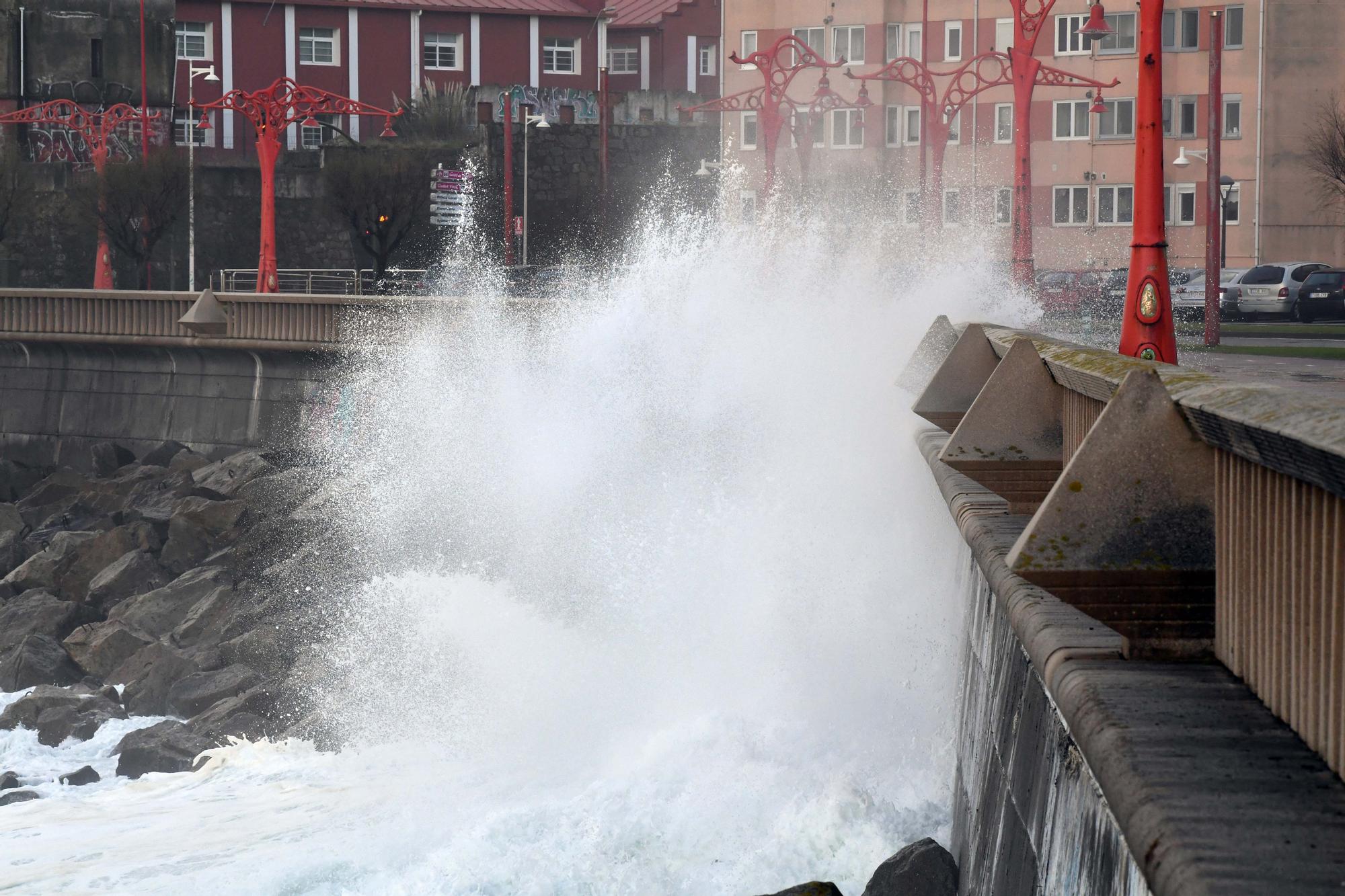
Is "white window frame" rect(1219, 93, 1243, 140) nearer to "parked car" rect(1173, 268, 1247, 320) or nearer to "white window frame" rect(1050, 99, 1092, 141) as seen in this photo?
"white window frame" rect(1050, 99, 1092, 141)

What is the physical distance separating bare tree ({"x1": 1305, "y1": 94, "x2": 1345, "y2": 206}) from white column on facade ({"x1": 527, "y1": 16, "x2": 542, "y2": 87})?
27.9m

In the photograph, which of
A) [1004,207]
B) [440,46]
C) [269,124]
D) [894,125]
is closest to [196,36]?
[440,46]

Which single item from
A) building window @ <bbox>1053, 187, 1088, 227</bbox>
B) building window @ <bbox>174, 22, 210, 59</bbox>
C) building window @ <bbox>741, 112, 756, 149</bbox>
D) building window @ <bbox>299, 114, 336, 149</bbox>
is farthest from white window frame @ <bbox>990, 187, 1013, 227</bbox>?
building window @ <bbox>174, 22, 210, 59</bbox>

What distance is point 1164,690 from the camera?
3.77m

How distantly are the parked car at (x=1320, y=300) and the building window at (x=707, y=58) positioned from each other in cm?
3460

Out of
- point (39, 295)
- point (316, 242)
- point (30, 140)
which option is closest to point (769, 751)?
point (39, 295)

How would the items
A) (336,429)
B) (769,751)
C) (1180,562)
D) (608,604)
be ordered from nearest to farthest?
(1180,562)
(769,751)
(608,604)
(336,429)

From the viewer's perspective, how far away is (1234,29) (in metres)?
50.0

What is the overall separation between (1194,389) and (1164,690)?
0.76 m

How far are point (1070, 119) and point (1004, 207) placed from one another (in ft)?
11.8

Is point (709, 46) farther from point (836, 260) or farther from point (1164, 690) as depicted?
point (1164, 690)

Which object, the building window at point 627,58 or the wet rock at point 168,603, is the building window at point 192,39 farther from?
the wet rock at point 168,603

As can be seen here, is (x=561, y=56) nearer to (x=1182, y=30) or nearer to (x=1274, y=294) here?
(x=1182, y=30)

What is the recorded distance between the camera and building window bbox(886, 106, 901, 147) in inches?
2170
